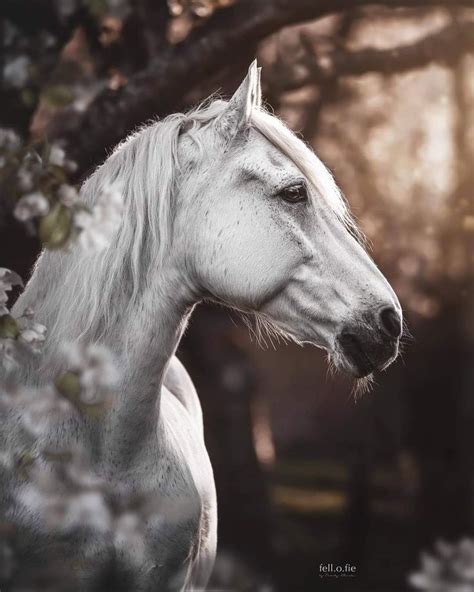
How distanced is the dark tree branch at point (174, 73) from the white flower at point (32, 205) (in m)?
0.70

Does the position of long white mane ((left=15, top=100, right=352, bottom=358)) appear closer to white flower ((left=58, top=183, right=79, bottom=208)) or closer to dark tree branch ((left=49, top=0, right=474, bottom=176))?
white flower ((left=58, top=183, right=79, bottom=208))

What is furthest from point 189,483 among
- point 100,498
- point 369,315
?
point 369,315

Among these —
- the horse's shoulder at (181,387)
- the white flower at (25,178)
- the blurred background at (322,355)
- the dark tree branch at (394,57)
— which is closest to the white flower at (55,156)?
the white flower at (25,178)

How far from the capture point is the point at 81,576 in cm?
93

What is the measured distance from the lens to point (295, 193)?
3.06 feet

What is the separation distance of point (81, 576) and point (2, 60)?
3.14ft

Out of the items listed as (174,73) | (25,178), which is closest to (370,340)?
(25,178)

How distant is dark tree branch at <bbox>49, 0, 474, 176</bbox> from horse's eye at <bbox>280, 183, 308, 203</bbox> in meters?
0.62

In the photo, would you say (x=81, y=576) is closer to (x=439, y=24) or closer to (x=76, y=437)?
(x=76, y=437)

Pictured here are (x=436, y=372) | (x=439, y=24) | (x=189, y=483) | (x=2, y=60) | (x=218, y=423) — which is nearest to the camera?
(x=189, y=483)

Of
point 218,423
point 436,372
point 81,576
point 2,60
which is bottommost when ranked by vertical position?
point 436,372

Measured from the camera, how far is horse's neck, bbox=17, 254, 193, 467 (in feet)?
3.09

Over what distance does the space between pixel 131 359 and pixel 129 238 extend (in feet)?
0.45

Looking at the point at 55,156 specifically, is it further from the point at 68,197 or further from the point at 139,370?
the point at 139,370
